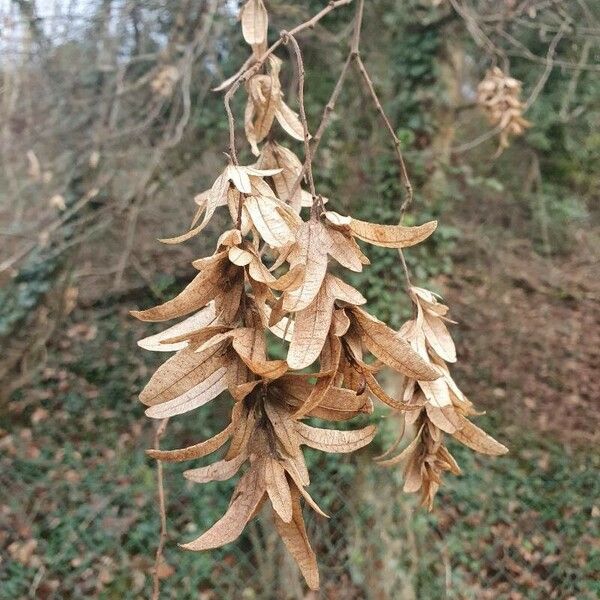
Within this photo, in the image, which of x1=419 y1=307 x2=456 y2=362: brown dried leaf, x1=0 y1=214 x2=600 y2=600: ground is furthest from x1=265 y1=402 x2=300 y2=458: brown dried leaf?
x1=0 y1=214 x2=600 y2=600: ground

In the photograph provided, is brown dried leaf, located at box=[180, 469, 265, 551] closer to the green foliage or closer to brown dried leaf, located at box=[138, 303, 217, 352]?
brown dried leaf, located at box=[138, 303, 217, 352]

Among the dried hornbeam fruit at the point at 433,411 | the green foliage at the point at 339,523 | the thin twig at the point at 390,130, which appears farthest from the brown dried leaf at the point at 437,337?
the green foliage at the point at 339,523

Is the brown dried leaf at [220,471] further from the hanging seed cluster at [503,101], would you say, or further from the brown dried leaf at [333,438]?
the hanging seed cluster at [503,101]

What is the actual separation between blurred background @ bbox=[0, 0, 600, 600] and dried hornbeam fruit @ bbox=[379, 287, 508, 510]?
203cm

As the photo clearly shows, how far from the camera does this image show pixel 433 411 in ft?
3.24

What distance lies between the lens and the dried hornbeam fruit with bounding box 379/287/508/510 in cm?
98

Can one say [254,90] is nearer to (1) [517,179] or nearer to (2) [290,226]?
(2) [290,226]

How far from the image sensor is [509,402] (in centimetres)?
547

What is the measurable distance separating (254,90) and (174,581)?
3382 millimetres

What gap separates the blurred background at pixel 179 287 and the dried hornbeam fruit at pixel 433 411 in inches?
80.0

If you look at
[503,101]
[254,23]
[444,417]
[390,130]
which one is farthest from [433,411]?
[503,101]

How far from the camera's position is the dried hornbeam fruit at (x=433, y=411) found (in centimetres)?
98

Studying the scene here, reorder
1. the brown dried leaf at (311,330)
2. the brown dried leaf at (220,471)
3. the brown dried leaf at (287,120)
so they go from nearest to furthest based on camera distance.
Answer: the brown dried leaf at (311,330) → the brown dried leaf at (220,471) → the brown dried leaf at (287,120)

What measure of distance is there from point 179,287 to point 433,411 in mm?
4504
